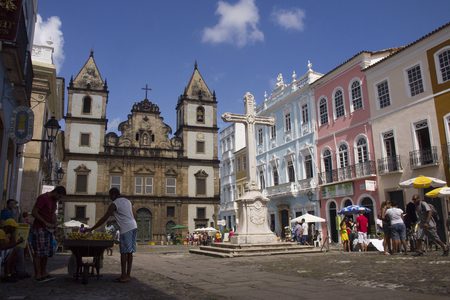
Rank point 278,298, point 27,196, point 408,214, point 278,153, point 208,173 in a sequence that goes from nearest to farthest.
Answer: point 278,298, point 408,214, point 27,196, point 278,153, point 208,173

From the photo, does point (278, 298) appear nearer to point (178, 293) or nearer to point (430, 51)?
point (178, 293)

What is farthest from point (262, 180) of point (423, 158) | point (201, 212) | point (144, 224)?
point (423, 158)

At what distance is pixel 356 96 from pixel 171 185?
23.0 meters

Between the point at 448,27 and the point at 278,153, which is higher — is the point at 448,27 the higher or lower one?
the higher one

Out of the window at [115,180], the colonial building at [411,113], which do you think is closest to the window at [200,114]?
the window at [115,180]

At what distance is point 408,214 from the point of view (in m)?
12.5

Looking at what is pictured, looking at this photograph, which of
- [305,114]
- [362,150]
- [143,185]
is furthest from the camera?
[143,185]

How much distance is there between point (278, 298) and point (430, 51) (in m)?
17.6

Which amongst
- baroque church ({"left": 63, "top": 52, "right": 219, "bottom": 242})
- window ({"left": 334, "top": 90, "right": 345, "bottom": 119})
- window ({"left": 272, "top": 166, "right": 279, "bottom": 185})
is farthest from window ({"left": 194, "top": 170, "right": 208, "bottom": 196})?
window ({"left": 334, "top": 90, "right": 345, "bottom": 119})

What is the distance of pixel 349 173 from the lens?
22.8m

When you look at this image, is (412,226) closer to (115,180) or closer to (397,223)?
(397,223)

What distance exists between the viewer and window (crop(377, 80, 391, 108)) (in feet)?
69.0

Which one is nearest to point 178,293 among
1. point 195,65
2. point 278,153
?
point 278,153

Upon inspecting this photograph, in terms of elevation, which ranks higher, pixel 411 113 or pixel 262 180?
pixel 411 113
